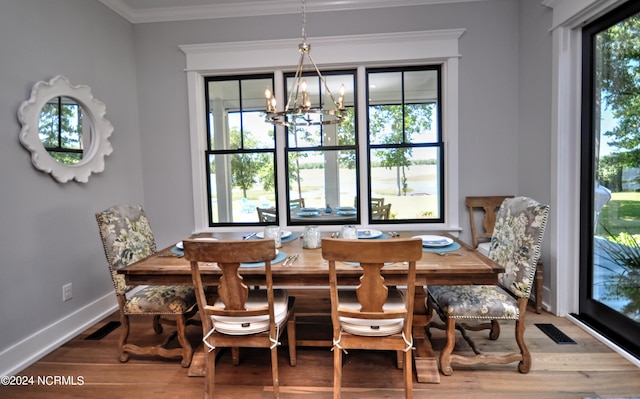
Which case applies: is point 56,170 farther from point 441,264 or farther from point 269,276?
point 441,264

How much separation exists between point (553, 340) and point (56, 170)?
375cm

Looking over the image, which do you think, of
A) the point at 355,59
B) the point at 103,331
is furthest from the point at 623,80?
the point at 103,331

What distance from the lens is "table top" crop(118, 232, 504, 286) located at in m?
1.61

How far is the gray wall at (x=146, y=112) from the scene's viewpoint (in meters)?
2.11

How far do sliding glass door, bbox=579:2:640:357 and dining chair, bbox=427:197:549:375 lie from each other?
802 mm

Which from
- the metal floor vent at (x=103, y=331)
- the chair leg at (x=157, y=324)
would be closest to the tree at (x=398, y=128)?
the chair leg at (x=157, y=324)

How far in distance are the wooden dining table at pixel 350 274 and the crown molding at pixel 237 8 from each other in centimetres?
241

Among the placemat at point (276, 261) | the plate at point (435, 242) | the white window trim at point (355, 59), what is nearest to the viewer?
the placemat at point (276, 261)

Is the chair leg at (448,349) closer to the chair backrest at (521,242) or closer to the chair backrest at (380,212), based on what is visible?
the chair backrest at (521,242)

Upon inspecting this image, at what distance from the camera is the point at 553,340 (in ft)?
7.19

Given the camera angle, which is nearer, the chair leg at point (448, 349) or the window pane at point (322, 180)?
Result: the chair leg at point (448, 349)

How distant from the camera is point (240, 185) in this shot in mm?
3402

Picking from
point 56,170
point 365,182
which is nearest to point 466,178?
point 365,182

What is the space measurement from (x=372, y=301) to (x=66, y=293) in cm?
239
